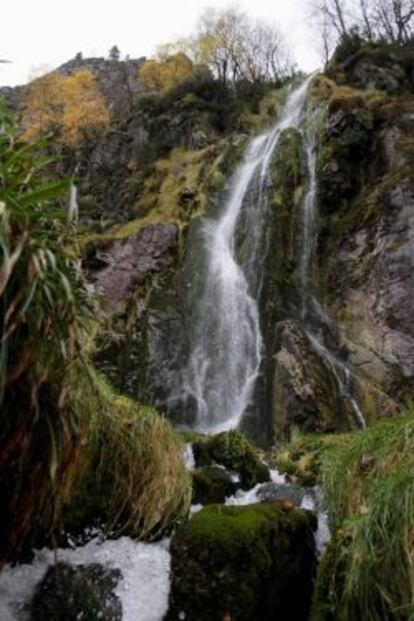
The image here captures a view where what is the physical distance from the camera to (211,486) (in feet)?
20.5

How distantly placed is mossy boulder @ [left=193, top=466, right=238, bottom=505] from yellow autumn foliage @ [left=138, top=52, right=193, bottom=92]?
3468cm

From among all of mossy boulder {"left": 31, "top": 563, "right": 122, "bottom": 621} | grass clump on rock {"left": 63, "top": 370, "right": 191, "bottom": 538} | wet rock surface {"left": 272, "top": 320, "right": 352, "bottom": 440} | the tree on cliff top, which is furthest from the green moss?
the tree on cliff top

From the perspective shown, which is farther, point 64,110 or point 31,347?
point 64,110

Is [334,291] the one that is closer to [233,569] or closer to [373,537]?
[233,569]

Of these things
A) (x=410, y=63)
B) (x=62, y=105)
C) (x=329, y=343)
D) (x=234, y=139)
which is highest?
(x=62, y=105)

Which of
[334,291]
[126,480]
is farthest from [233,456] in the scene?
[334,291]

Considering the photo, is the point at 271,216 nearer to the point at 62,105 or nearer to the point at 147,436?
the point at 147,436

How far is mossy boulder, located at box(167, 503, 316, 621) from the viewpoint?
147 inches

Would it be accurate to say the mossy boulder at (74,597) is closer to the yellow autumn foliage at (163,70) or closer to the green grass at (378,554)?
the green grass at (378,554)

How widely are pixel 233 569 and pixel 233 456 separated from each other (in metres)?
3.72

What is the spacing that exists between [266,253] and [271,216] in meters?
1.23

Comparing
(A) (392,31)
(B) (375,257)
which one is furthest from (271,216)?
(A) (392,31)

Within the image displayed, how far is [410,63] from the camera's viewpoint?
72.2 feet

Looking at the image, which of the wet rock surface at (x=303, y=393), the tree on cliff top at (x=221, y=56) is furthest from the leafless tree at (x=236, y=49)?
the wet rock surface at (x=303, y=393)
